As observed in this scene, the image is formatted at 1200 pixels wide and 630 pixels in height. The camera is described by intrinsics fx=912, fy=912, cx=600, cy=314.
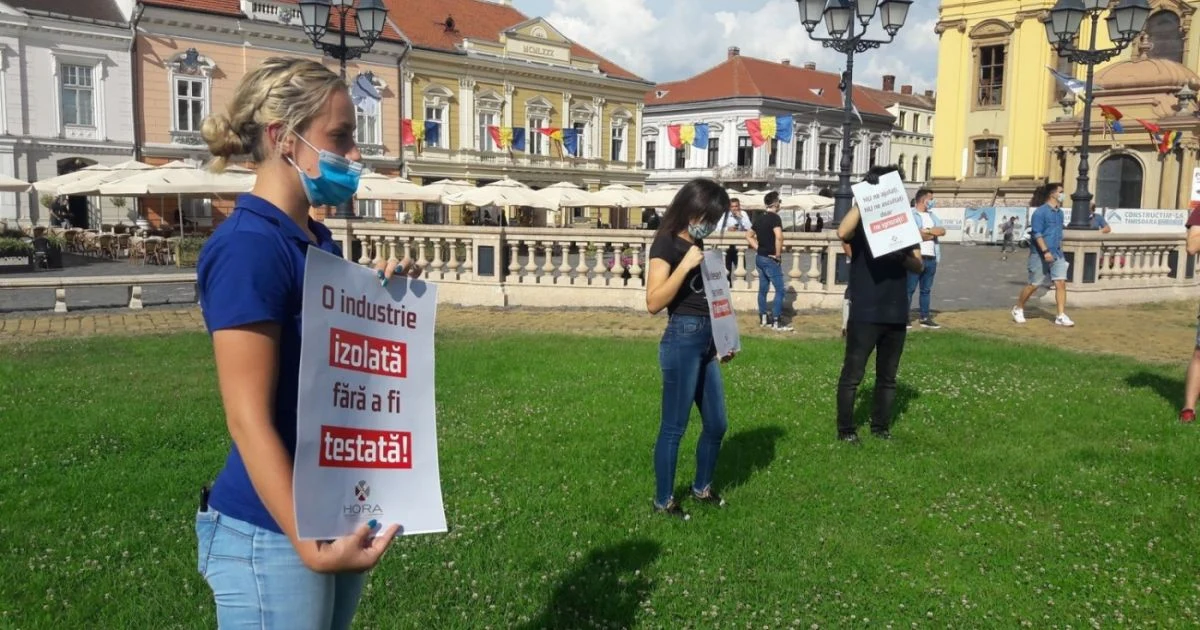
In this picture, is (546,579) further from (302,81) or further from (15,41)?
(15,41)

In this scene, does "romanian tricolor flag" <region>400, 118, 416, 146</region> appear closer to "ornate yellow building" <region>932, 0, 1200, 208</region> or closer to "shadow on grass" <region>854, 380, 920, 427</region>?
"ornate yellow building" <region>932, 0, 1200, 208</region>

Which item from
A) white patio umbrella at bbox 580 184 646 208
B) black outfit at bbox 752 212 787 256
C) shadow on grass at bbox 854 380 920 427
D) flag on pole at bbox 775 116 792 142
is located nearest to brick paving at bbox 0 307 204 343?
black outfit at bbox 752 212 787 256

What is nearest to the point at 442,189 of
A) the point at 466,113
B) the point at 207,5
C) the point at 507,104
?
the point at 207,5

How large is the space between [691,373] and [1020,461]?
296 cm

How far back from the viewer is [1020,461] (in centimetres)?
657

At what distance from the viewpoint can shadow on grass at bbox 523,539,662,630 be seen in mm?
4168

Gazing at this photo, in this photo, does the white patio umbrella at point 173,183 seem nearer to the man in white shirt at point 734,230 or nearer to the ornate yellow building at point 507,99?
the man in white shirt at point 734,230

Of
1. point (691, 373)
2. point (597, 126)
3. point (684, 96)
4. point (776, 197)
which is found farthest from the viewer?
point (684, 96)

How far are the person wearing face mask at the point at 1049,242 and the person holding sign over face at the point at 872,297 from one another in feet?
24.2

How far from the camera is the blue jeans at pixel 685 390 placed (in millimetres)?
5152

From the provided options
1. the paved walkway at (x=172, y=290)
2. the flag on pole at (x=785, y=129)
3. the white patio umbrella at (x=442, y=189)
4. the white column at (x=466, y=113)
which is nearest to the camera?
the paved walkway at (x=172, y=290)

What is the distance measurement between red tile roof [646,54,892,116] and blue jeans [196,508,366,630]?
6444cm

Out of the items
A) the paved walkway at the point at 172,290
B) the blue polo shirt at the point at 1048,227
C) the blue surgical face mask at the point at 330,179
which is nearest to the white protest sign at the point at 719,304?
the blue surgical face mask at the point at 330,179

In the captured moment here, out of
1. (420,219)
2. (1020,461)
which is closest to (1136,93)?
(420,219)
